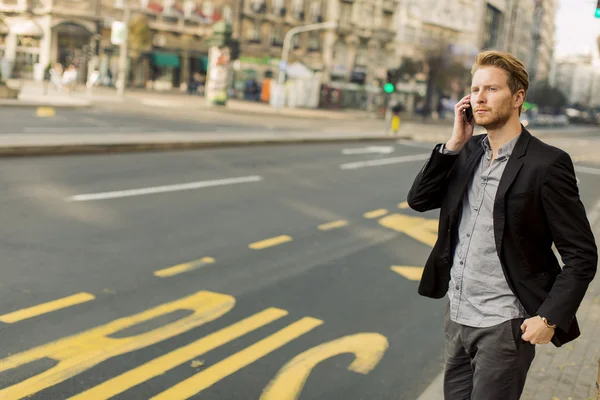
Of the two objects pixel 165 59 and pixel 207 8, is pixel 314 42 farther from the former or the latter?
pixel 165 59

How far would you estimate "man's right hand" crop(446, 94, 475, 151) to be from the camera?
3.04 meters

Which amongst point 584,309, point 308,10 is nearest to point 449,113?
point 308,10

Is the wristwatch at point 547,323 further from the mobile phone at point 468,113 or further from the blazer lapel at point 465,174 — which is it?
the mobile phone at point 468,113

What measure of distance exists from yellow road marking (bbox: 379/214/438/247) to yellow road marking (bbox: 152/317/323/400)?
14.1ft

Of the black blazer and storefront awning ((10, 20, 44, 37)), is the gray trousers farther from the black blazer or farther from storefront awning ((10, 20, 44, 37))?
storefront awning ((10, 20, 44, 37))

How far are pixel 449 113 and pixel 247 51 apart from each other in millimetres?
22397

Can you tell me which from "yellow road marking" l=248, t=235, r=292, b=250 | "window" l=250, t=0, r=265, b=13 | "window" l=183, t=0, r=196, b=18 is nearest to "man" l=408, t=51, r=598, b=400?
"yellow road marking" l=248, t=235, r=292, b=250

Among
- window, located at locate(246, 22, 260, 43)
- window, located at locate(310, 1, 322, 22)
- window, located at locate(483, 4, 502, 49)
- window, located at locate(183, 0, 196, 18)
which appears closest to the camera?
window, located at locate(183, 0, 196, 18)

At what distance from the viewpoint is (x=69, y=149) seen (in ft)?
49.9

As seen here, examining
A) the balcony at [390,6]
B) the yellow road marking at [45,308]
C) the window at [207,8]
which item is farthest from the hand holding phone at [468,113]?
the balcony at [390,6]

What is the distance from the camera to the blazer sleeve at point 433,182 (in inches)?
122

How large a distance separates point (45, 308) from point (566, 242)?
4179 mm

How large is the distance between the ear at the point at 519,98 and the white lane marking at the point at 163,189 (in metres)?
8.43

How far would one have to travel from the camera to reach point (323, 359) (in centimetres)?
529
